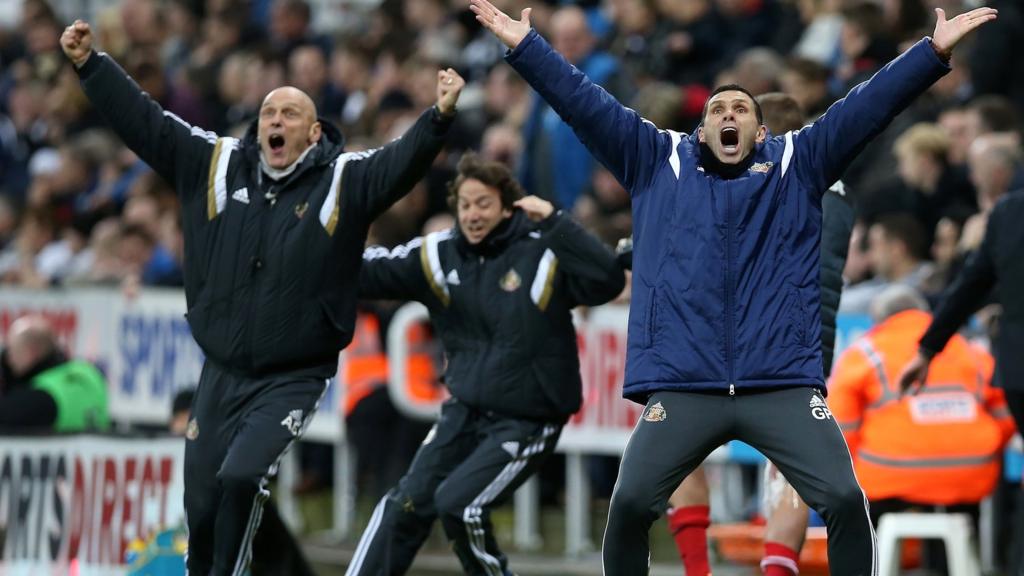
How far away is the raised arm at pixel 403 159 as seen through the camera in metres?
9.12

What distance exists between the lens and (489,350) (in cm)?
1009

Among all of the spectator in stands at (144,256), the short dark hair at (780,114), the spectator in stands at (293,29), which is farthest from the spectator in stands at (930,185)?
the spectator in stands at (293,29)

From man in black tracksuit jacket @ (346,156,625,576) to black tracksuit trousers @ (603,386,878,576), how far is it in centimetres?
182

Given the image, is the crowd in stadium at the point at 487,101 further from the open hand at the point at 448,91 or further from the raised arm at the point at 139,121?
the raised arm at the point at 139,121

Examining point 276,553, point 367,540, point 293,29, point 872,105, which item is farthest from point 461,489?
point 293,29

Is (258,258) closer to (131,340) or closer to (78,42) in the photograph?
(78,42)

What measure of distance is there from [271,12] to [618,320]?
30.2ft

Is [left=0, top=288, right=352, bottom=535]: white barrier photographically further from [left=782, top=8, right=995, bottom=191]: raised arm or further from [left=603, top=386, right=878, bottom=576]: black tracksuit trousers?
[left=782, top=8, right=995, bottom=191]: raised arm

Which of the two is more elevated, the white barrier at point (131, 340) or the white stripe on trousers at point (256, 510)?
the white barrier at point (131, 340)

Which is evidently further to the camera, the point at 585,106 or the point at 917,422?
the point at 917,422

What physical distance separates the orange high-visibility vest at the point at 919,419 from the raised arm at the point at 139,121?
12.0 feet

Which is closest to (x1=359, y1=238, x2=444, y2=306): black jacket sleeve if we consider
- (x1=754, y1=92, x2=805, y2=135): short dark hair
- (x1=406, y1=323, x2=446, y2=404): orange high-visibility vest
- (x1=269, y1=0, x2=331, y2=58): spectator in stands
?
(x1=754, y1=92, x2=805, y2=135): short dark hair

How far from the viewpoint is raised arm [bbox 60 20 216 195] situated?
9.55m

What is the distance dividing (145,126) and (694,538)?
3.20 m
